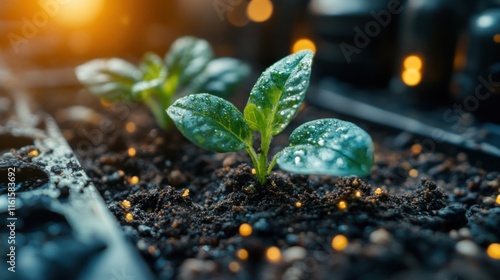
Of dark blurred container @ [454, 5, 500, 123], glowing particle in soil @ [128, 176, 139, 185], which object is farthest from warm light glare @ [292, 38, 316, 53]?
glowing particle in soil @ [128, 176, 139, 185]

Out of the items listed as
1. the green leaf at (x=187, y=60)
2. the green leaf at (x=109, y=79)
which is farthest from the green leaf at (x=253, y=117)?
the green leaf at (x=109, y=79)

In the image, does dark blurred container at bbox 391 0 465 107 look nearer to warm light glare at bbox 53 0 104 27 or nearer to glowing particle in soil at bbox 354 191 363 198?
glowing particle in soil at bbox 354 191 363 198

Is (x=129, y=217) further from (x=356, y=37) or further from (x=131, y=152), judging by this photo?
(x=356, y=37)

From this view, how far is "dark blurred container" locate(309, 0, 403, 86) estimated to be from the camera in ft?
6.05

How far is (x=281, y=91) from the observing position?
2.97 ft

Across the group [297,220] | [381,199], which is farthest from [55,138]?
[381,199]

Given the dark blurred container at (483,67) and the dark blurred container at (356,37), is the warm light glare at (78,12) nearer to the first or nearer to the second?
the dark blurred container at (356,37)

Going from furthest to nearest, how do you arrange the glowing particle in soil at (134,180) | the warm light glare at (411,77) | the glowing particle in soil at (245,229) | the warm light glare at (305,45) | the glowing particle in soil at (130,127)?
the warm light glare at (305,45), the warm light glare at (411,77), the glowing particle in soil at (130,127), the glowing particle in soil at (134,180), the glowing particle in soil at (245,229)

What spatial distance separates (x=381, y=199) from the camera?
3.00 ft

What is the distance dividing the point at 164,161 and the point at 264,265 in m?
0.62

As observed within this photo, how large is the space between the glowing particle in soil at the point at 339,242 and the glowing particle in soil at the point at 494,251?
0.73 ft

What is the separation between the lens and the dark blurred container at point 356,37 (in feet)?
6.05

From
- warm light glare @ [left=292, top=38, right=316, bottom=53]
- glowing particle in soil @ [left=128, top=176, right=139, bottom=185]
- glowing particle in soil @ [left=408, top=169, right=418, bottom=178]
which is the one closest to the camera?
glowing particle in soil @ [left=128, top=176, right=139, bottom=185]

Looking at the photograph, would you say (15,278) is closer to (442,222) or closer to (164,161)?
(164,161)
